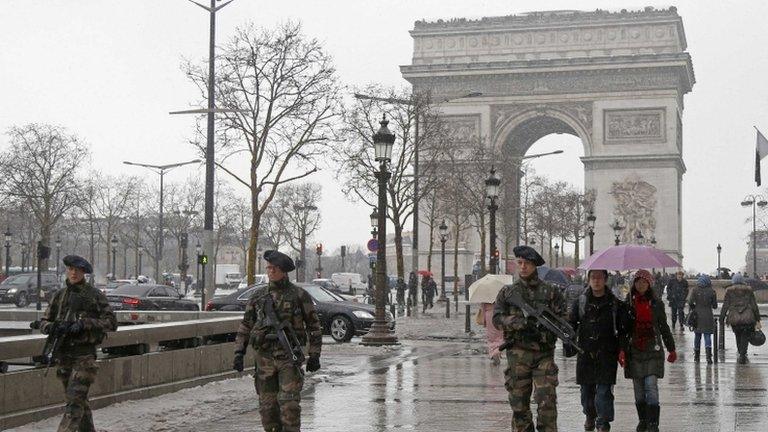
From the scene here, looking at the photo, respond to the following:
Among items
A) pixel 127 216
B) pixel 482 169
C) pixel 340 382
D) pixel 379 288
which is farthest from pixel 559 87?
pixel 340 382

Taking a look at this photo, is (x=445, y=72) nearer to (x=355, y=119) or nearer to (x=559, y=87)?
(x=559, y=87)

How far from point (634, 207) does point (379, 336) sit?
53.7 m

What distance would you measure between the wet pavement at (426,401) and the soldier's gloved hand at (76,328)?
80.1 inches

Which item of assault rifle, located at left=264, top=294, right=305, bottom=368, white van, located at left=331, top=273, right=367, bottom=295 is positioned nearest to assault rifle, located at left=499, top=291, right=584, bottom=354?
assault rifle, located at left=264, top=294, right=305, bottom=368

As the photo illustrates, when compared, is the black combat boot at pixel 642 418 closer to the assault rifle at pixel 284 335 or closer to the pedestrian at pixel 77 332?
the assault rifle at pixel 284 335

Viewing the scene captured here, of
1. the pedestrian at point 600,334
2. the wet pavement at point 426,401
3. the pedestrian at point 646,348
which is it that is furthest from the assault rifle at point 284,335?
the pedestrian at point 646,348

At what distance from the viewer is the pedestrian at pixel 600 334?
12.4m

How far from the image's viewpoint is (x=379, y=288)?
1067 inches

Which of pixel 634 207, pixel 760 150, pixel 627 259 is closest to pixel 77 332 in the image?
pixel 627 259

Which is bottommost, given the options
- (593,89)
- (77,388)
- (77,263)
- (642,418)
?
(642,418)

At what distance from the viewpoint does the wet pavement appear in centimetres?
1366

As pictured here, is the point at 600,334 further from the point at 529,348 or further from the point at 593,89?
the point at 593,89

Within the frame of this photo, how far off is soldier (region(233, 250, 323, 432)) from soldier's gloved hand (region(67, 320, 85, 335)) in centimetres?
144

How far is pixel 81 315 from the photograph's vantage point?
11.4m
